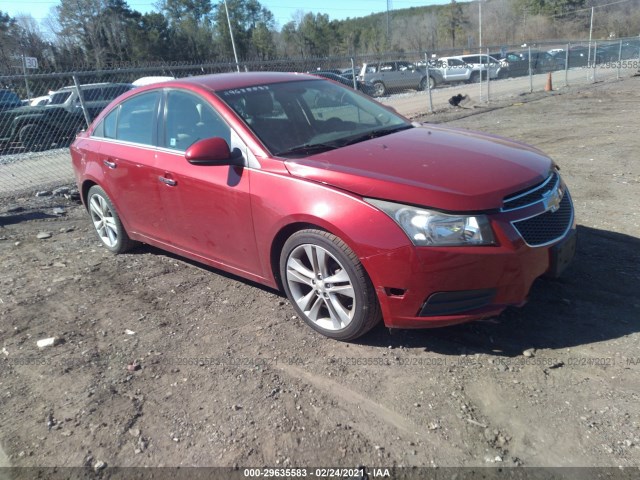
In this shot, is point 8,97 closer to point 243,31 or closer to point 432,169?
point 432,169

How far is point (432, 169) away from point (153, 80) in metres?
12.9

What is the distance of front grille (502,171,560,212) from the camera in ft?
9.94

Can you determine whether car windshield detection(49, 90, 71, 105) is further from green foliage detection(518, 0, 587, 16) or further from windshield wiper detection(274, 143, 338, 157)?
green foliage detection(518, 0, 587, 16)

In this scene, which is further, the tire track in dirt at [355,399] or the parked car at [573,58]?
the parked car at [573,58]

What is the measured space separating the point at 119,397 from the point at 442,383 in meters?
1.85

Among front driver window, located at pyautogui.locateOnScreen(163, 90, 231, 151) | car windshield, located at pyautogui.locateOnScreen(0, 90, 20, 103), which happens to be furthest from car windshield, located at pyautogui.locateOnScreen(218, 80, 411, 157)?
car windshield, located at pyautogui.locateOnScreen(0, 90, 20, 103)

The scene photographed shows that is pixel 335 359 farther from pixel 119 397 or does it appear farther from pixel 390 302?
pixel 119 397

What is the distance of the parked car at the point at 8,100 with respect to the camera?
1330cm

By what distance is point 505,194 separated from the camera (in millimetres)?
3018

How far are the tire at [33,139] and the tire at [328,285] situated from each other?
37.6 ft

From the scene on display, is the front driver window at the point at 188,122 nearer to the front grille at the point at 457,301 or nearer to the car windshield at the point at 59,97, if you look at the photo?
the front grille at the point at 457,301

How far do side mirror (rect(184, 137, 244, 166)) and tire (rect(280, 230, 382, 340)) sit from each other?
713 mm

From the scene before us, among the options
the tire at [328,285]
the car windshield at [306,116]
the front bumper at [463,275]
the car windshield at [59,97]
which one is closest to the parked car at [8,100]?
the car windshield at [59,97]

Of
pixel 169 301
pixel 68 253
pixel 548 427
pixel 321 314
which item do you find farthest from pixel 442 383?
pixel 68 253
